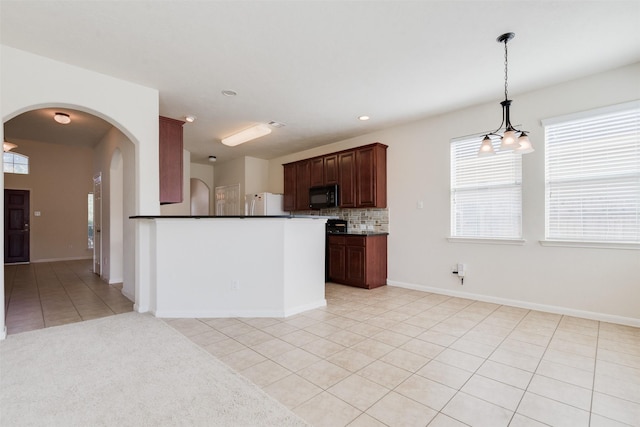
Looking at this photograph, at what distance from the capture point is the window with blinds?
323 centimetres

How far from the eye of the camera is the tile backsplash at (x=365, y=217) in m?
5.44

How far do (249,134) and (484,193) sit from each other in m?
3.85

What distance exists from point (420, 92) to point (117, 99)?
3.59m

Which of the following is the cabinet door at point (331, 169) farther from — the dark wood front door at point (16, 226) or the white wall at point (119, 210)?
the dark wood front door at point (16, 226)

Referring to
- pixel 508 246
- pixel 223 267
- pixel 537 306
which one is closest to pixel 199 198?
pixel 223 267

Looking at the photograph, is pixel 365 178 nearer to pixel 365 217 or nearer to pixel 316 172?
pixel 365 217

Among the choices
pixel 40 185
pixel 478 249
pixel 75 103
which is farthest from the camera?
pixel 40 185

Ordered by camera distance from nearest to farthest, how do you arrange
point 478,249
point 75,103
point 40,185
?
point 75,103 < point 478,249 < point 40,185

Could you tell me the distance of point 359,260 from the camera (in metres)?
5.08

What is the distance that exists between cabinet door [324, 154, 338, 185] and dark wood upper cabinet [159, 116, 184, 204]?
266cm

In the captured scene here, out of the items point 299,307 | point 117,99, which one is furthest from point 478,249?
point 117,99

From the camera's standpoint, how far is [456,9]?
230 cm

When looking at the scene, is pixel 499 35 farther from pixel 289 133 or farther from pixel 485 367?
pixel 289 133

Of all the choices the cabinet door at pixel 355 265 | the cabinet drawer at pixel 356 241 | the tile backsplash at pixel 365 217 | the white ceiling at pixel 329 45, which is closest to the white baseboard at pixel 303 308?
the cabinet door at pixel 355 265
